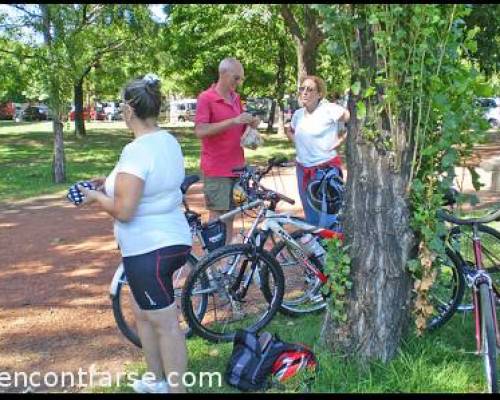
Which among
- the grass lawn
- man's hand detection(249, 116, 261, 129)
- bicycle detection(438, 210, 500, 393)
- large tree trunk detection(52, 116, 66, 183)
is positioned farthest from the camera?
large tree trunk detection(52, 116, 66, 183)

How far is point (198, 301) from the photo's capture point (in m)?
4.58

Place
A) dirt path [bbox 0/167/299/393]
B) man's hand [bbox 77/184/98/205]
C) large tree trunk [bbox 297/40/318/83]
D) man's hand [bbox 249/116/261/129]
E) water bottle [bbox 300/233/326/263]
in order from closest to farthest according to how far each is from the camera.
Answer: man's hand [bbox 77/184/98/205] < dirt path [bbox 0/167/299/393] < water bottle [bbox 300/233/326/263] < man's hand [bbox 249/116/261/129] < large tree trunk [bbox 297/40/318/83]

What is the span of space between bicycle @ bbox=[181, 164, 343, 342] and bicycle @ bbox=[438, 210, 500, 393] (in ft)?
3.30

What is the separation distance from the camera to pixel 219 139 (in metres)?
5.12

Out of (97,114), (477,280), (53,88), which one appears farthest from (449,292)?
(97,114)

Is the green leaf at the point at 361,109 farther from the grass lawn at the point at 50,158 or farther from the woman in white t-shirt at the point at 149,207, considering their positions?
the grass lawn at the point at 50,158

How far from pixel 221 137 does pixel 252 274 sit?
123 cm

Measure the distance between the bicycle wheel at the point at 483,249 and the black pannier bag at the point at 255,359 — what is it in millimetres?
1358

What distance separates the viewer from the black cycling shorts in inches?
126

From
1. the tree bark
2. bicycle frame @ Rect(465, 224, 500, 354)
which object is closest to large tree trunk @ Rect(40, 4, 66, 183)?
the tree bark

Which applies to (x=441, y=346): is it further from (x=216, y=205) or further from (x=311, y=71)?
(x=311, y=71)

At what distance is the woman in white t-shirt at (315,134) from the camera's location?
5531mm

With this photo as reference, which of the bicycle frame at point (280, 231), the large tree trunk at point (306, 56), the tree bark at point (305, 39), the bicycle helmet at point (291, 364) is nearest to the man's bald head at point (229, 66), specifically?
the bicycle frame at point (280, 231)

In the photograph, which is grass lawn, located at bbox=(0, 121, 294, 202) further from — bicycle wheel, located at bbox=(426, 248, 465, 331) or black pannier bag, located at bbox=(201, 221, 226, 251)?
bicycle wheel, located at bbox=(426, 248, 465, 331)
